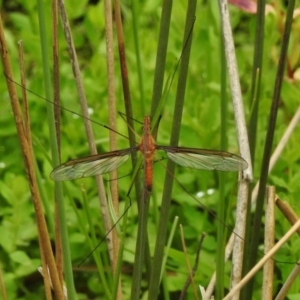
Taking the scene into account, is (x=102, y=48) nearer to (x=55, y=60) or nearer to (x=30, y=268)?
(x=30, y=268)

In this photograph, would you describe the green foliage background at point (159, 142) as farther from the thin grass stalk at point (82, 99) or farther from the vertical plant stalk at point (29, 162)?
the vertical plant stalk at point (29, 162)

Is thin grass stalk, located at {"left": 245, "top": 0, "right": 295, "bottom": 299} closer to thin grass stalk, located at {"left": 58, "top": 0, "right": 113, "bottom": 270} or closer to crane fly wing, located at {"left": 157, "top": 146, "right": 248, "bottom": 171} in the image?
crane fly wing, located at {"left": 157, "top": 146, "right": 248, "bottom": 171}

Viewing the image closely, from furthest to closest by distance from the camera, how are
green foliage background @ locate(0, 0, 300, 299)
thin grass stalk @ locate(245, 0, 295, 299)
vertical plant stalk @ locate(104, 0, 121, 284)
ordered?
1. green foliage background @ locate(0, 0, 300, 299)
2. vertical plant stalk @ locate(104, 0, 121, 284)
3. thin grass stalk @ locate(245, 0, 295, 299)

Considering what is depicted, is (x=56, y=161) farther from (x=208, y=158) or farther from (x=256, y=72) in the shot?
(x=256, y=72)

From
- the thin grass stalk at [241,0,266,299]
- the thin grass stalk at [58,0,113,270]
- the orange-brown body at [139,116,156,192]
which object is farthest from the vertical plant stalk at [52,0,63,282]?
the thin grass stalk at [241,0,266,299]

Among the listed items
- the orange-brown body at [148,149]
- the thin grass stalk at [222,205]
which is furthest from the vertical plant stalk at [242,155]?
the orange-brown body at [148,149]

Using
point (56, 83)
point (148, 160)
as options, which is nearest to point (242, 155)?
point (148, 160)

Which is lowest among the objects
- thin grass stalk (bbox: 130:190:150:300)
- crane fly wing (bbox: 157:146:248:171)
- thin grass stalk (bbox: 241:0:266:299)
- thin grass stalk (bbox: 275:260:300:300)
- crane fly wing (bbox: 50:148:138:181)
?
thin grass stalk (bbox: 275:260:300:300)
